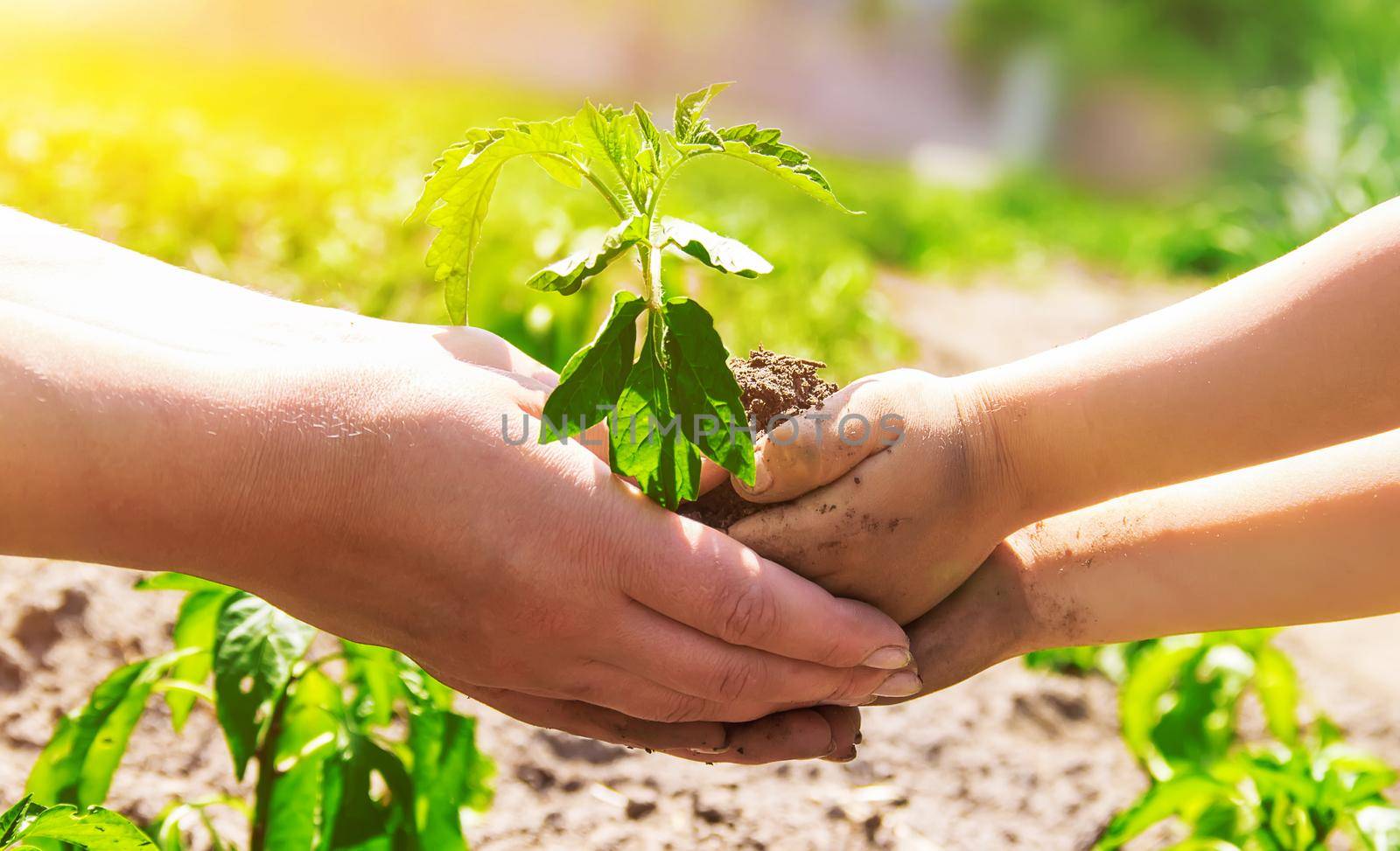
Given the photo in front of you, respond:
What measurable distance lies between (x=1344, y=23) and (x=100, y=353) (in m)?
13.8

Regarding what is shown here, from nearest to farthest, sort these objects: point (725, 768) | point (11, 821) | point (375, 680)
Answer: point (11, 821) < point (375, 680) < point (725, 768)

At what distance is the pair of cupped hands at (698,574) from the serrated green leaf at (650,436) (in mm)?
56

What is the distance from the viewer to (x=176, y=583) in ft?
4.90

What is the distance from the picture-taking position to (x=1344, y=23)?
1172cm

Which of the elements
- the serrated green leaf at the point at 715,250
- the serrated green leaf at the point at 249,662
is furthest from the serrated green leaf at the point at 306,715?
the serrated green leaf at the point at 715,250

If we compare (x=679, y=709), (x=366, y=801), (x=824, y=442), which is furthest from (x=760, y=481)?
(x=366, y=801)

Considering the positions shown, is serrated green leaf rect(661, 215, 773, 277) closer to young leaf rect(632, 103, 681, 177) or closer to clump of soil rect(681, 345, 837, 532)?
young leaf rect(632, 103, 681, 177)

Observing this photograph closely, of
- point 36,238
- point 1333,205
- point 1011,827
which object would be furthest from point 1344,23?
point 36,238

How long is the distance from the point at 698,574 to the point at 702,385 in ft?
0.75

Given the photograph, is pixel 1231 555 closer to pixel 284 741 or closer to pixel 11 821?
pixel 284 741

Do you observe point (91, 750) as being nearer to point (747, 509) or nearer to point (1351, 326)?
point (747, 509)

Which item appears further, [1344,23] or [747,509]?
[1344,23]

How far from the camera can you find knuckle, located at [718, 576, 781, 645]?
4.26 ft

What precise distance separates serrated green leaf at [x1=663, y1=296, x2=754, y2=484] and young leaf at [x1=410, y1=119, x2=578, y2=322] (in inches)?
9.5
